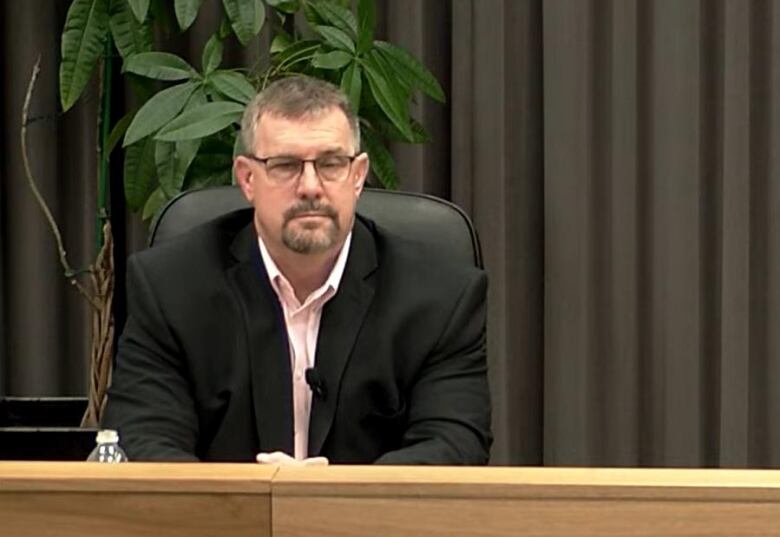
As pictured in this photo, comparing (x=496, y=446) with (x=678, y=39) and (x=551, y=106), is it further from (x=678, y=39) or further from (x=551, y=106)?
(x=678, y=39)

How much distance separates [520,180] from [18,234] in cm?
121

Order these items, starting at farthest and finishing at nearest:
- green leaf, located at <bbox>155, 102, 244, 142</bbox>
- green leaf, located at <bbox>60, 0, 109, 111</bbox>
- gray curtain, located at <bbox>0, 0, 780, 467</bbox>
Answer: gray curtain, located at <bbox>0, 0, 780, 467</bbox> < green leaf, located at <bbox>60, 0, 109, 111</bbox> < green leaf, located at <bbox>155, 102, 244, 142</bbox>

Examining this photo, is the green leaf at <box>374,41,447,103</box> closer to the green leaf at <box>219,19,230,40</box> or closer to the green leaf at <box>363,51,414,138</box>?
the green leaf at <box>363,51,414,138</box>

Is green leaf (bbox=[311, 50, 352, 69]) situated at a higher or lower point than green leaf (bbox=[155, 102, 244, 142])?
higher

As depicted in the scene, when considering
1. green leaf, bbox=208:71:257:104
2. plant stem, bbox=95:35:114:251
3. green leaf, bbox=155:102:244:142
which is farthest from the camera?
plant stem, bbox=95:35:114:251

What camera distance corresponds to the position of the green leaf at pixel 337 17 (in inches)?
117

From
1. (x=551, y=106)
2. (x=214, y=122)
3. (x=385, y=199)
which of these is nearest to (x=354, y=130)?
(x=385, y=199)

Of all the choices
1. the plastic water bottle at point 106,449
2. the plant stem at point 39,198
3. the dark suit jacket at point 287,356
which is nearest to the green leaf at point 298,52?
the plant stem at point 39,198

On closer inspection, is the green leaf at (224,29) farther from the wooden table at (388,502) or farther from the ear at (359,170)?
the wooden table at (388,502)

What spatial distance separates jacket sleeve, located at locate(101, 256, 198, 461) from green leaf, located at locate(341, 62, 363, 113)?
2.38 feet

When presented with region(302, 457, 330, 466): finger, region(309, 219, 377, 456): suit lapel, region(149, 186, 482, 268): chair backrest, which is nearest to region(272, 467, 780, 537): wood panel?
region(302, 457, 330, 466): finger

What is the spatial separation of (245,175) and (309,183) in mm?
127

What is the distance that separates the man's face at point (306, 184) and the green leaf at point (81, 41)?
0.90 m

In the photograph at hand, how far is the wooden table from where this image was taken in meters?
1.26
